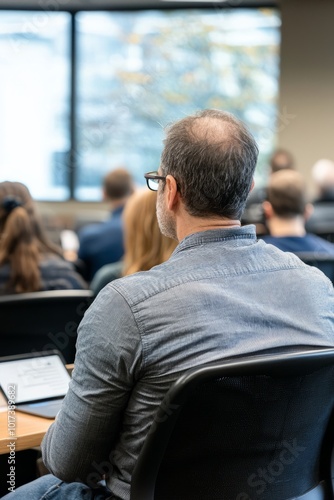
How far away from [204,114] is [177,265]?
32 centimetres

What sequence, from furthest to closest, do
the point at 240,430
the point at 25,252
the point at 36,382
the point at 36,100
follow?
the point at 36,100, the point at 25,252, the point at 36,382, the point at 240,430

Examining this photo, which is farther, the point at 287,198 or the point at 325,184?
the point at 325,184

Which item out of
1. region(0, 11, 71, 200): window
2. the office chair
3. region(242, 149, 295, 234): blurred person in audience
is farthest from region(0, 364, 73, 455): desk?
region(0, 11, 71, 200): window

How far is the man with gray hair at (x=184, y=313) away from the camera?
121 cm

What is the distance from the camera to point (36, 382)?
1.71 metres

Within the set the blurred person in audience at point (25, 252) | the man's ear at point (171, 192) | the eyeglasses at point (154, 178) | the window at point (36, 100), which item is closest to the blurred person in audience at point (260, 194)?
the blurred person in audience at point (25, 252)

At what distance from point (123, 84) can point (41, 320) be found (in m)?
5.20

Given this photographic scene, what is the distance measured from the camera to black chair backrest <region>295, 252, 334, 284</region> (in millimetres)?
2886

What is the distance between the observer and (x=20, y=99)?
24.2 feet

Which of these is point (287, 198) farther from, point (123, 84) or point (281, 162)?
point (123, 84)

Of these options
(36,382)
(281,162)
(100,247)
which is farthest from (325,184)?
(36,382)

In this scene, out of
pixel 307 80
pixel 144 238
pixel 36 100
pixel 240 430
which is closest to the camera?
pixel 240 430

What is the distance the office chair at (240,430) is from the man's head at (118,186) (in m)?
3.56

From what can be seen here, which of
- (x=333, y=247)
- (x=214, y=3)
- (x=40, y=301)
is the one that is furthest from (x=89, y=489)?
(x=214, y=3)
